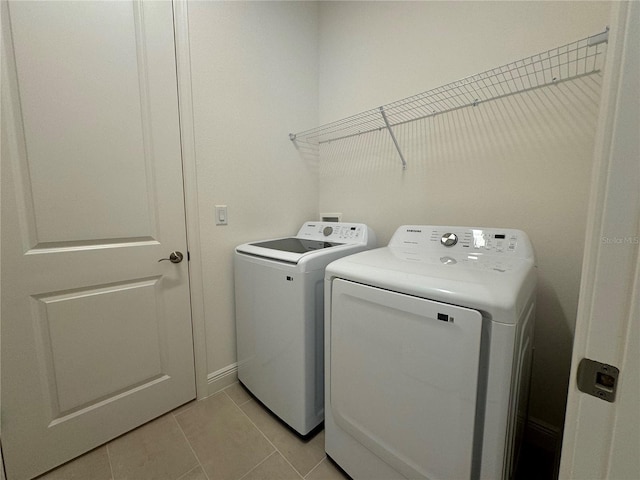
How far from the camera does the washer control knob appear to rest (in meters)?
1.23

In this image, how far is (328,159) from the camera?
6.95 ft

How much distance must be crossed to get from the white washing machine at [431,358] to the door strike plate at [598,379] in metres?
0.32

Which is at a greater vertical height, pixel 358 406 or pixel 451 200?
pixel 451 200

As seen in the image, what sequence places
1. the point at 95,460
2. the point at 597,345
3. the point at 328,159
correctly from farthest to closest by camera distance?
the point at 328,159, the point at 95,460, the point at 597,345

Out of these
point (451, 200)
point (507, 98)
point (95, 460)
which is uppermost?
point (507, 98)

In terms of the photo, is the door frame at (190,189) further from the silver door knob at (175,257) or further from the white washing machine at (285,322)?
the white washing machine at (285,322)

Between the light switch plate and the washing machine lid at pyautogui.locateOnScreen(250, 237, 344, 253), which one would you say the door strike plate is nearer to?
the washing machine lid at pyautogui.locateOnScreen(250, 237, 344, 253)

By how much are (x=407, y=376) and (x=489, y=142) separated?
1.23 meters

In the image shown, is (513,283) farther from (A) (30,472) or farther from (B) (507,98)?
(A) (30,472)

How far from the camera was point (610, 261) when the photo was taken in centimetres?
35

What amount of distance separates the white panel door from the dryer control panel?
1.31m

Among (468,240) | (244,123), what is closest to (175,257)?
(244,123)

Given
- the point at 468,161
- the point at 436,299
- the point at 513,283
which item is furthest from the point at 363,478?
the point at 468,161

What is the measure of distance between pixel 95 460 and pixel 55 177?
133cm
